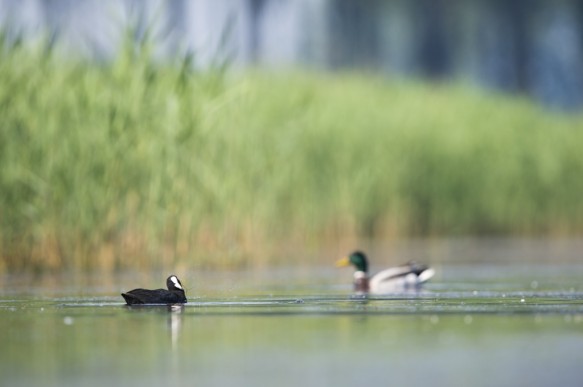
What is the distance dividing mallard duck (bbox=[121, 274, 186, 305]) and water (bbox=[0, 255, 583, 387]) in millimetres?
109

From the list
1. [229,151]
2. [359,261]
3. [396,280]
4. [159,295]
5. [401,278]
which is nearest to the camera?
[159,295]

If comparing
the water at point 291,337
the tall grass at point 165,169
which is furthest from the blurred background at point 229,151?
the water at point 291,337

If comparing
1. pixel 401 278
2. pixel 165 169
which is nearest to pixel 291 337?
pixel 401 278

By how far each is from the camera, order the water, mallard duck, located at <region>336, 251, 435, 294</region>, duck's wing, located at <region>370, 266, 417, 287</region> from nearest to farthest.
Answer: the water
mallard duck, located at <region>336, 251, 435, 294</region>
duck's wing, located at <region>370, 266, 417, 287</region>

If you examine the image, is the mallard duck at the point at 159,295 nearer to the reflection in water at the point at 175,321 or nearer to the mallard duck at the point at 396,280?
the reflection in water at the point at 175,321

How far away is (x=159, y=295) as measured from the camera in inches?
424

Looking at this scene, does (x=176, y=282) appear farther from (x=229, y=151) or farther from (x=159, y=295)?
(x=229, y=151)

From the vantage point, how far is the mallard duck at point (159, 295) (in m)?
10.7

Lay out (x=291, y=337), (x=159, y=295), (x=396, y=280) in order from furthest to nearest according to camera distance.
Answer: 1. (x=396, y=280)
2. (x=159, y=295)
3. (x=291, y=337)

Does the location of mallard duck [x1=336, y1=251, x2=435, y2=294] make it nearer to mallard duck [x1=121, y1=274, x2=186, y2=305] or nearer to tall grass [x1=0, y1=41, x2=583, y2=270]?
tall grass [x1=0, y1=41, x2=583, y2=270]

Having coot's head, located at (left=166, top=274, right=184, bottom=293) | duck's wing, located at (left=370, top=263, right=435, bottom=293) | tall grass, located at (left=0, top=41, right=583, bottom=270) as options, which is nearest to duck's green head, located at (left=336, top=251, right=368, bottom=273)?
duck's wing, located at (left=370, top=263, right=435, bottom=293)

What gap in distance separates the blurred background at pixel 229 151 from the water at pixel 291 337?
2.11 m

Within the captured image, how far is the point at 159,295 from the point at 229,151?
5.97 metres

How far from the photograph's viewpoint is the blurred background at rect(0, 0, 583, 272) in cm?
1496
